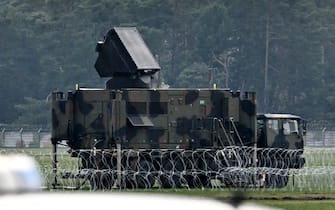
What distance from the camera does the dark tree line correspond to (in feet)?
275

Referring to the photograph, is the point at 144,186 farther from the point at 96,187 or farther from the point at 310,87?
the point at 310,87

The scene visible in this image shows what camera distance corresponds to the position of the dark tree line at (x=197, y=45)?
3300 inches

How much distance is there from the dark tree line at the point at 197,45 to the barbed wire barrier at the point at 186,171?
49.7 metres

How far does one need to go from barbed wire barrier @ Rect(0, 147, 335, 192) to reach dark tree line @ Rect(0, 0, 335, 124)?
49.7m

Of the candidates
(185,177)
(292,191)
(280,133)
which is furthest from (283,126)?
(292,191)

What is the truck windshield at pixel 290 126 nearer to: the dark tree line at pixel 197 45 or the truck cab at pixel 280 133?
the truck cab at pixel 280 133

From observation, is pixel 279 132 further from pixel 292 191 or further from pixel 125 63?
pixel 292 191

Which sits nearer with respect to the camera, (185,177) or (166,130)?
(185,177)

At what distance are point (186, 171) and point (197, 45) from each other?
186 feet

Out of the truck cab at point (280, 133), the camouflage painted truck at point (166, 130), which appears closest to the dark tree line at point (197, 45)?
the truck cab at point (280, 133)

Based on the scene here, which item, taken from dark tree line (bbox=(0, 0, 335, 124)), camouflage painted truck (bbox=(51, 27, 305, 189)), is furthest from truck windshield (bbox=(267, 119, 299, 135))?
dark tree line (bbox=(0, 0, 335, 124))

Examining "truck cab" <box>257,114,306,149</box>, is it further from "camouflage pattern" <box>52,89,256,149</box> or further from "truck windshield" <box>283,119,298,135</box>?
"camouflage pattern" <box>52,89,256,149</box>

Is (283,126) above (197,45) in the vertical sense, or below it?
below

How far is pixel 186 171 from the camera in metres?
31.3
